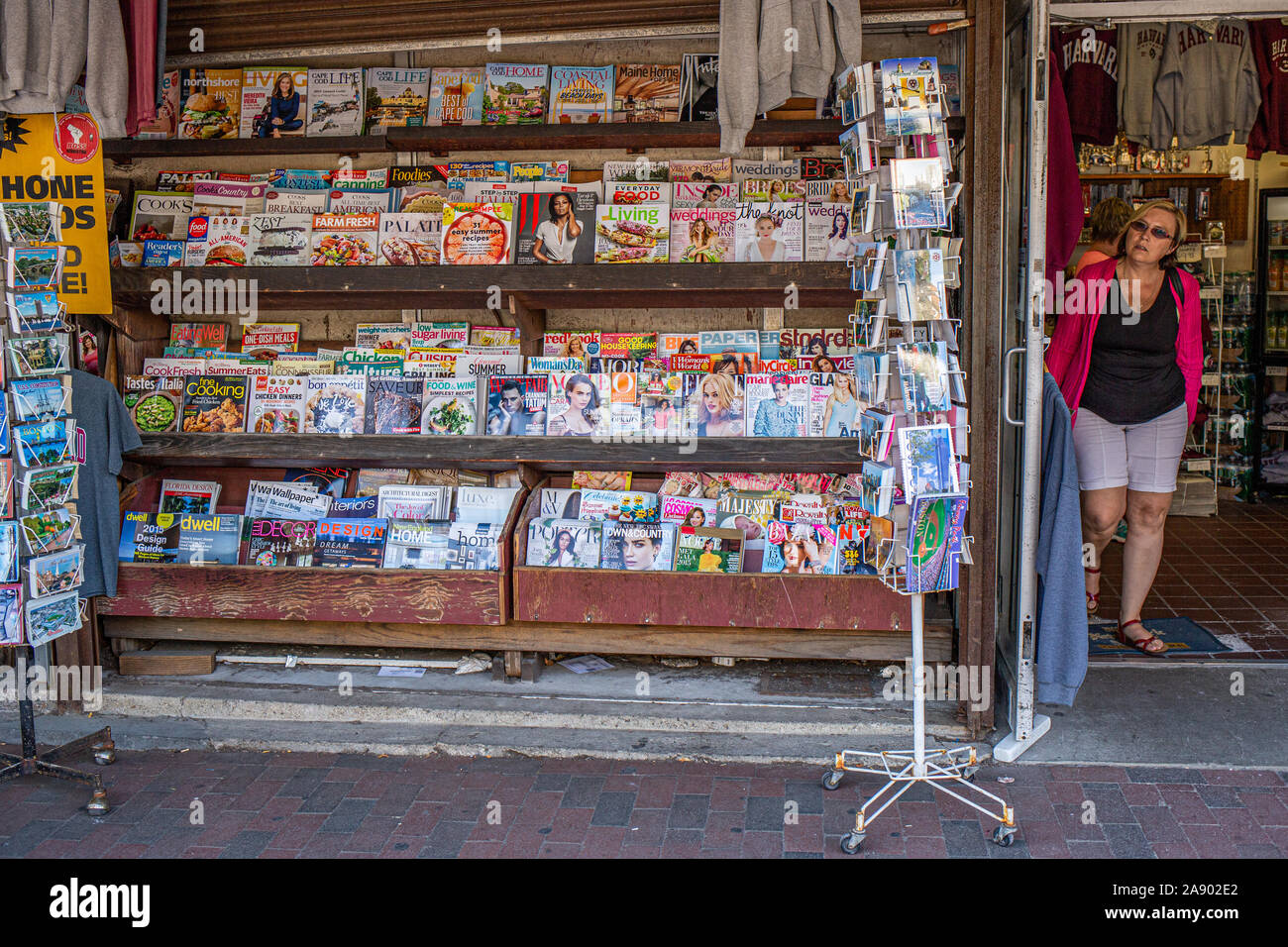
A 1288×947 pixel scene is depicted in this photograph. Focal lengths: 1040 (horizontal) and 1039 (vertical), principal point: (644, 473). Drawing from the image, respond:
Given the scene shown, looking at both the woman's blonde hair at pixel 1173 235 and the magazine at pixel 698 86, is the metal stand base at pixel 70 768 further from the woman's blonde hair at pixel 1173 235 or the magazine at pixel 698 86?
the woman's blonde hair at pixel 1173 235

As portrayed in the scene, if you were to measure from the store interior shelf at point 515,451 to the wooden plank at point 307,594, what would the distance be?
1.56ft

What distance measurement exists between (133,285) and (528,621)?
2119mm

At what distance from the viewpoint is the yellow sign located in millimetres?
4094

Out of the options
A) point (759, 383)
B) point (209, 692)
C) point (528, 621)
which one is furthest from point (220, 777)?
point (759, 383)

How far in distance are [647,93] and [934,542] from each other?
2286 mm

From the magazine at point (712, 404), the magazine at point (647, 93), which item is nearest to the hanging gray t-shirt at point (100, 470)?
the magazine at point (712, 404)

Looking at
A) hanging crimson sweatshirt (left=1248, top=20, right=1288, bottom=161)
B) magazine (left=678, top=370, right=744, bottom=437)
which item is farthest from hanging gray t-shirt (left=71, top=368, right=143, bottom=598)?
hanging crimson sweatshirt (left=1248, top=20, right=1288, bottom=161)

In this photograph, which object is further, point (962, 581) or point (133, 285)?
point (133, 285)

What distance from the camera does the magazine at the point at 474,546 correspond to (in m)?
4.28

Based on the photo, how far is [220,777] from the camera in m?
3.79

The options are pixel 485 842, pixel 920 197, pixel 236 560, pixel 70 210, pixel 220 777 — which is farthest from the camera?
pixel 236 560

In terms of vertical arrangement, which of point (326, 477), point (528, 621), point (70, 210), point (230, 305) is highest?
point (70, 210)

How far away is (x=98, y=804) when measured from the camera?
11.4 ft

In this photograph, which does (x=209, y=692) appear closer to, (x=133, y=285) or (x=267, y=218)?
(x=133, y=285)
